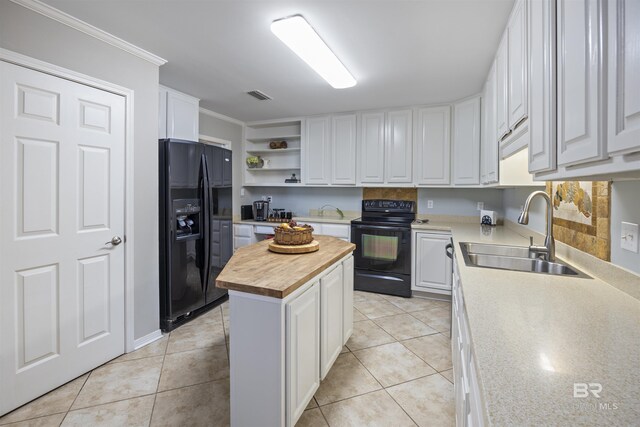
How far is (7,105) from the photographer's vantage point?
1.63 meters

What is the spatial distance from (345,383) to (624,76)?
203cm

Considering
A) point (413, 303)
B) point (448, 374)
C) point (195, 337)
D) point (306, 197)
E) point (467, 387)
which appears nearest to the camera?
point (467, 387)

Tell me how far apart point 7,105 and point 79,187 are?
22.0 inches

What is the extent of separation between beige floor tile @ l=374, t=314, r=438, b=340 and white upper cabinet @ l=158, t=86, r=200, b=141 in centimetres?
280

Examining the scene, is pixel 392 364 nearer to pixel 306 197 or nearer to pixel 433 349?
pixel 433 349

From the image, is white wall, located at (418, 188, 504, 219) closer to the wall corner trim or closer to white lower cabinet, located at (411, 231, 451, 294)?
white lower cabinet, located at (411, 231, 451, 294)

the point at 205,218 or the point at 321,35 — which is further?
the point at 205,218

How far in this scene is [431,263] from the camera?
136 inches

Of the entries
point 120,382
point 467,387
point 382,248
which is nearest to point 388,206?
point 382,248

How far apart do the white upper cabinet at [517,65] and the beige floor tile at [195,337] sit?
2672mm

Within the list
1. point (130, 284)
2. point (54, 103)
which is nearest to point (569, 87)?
point (54, 103)

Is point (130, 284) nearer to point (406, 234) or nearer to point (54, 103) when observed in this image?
point (54, 103)

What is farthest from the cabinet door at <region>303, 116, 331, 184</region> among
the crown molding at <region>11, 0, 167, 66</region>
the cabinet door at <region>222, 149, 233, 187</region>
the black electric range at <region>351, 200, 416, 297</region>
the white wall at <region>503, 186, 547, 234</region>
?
the white wall at <region>503, 186, 547, 234</region>

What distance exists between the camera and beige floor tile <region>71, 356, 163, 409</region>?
1.81 metres
